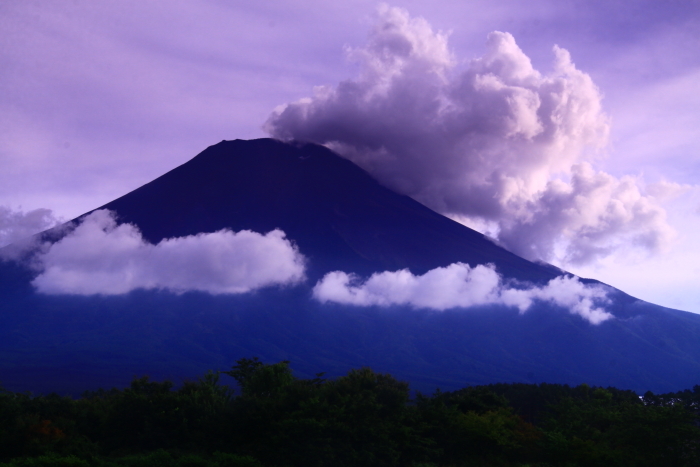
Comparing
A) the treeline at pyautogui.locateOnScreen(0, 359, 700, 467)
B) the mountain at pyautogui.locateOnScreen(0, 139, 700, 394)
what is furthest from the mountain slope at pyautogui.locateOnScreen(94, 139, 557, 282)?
the treeline at pyautogui.locateOnScreen(0, 359, 700, 467)

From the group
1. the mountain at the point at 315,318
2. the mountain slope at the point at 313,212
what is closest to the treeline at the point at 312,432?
the mountain at the point at 315,318

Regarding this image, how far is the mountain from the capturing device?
106 metres

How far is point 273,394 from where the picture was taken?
25797mm

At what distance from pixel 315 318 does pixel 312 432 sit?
106117 millimetres

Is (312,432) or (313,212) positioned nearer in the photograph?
(312,432)

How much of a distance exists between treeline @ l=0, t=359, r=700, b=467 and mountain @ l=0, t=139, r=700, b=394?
2647 inches

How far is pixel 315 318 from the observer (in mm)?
126750

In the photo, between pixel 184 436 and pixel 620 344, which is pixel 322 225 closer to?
pixel 620 344

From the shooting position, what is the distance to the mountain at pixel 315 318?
105625mm

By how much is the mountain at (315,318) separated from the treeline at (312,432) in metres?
67.2

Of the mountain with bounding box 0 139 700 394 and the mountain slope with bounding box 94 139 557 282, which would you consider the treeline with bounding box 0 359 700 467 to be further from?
the mountain slope with bounding box 94 139 557 282

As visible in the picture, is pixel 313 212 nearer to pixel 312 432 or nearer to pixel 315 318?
pixel 315 318

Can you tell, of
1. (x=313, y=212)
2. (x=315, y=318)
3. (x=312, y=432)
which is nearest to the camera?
(x=312, y=432)

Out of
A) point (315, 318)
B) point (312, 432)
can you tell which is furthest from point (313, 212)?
point (312, 432)
